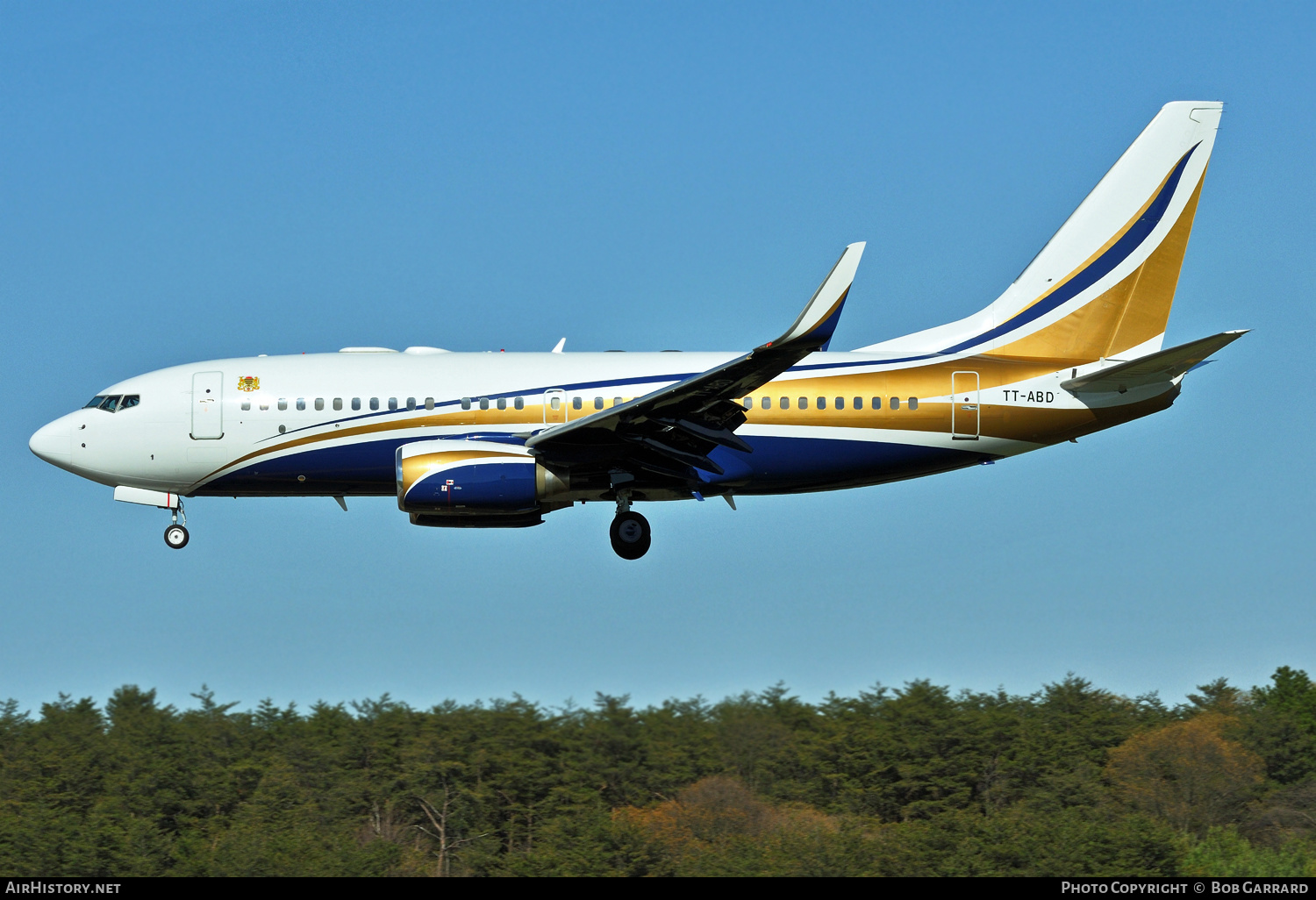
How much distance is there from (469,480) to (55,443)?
398 inches

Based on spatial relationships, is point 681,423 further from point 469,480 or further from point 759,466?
point 469,480

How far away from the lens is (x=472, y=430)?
2927cm

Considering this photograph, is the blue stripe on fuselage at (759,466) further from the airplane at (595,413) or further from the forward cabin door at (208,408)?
the forward cabin door at (208,408)

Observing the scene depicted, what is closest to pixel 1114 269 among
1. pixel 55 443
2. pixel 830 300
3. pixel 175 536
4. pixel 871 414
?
pixel 871 414

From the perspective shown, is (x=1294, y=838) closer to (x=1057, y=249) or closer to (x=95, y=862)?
(x=1057, y=249)

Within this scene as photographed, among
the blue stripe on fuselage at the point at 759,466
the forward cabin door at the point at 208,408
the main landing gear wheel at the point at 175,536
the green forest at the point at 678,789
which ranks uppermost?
the forward cabin door at the point at 208,408

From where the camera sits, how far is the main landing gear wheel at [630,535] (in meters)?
29.5

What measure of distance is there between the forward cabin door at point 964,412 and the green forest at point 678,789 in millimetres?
10448

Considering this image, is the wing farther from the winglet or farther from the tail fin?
the tail fin

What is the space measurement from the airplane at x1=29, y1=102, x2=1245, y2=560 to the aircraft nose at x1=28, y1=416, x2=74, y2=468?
4 centimetres

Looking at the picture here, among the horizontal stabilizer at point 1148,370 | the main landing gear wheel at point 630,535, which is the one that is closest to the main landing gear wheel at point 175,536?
the main landing gear wheel at point 630,535

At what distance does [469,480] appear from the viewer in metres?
27.8

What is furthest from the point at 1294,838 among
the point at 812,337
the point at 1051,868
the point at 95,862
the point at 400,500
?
the point at 95,862

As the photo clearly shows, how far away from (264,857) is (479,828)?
5.94m
